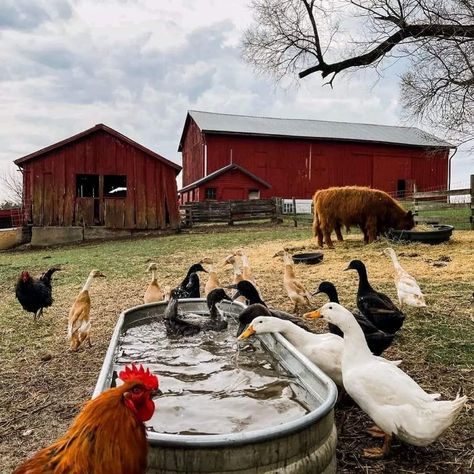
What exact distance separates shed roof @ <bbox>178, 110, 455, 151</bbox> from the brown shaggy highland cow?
19.0 meters

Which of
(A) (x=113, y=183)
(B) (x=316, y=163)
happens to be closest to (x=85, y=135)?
(A) (x=113, y=183)

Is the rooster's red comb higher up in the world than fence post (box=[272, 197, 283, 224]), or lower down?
lower down

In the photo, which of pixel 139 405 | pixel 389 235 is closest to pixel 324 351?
pixel 139 405

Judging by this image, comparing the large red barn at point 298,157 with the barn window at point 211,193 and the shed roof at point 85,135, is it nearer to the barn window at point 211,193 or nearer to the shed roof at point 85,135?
the barn window at point 211,193

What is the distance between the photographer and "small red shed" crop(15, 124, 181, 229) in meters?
21.1

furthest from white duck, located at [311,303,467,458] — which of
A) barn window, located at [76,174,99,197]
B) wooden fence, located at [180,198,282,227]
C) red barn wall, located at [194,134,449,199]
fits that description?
red barn wall, located at [194,134,449,199]

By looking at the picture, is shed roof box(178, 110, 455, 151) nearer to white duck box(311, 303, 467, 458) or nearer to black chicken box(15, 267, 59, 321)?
black chicken box(15, 267, 59, 321)

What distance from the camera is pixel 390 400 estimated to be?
9.54 feet

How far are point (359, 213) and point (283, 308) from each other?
23.3ft

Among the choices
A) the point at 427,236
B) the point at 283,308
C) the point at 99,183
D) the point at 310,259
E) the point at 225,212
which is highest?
the point at 99,183

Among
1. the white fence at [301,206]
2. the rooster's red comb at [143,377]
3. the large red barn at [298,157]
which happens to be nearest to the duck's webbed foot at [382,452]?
the rooster's red comb at [143,377]

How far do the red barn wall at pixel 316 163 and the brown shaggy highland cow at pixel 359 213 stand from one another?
17.7 meters

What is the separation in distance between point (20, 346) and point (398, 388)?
4686 mm

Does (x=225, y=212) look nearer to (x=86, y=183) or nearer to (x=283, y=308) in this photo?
(x=86, y=183)
